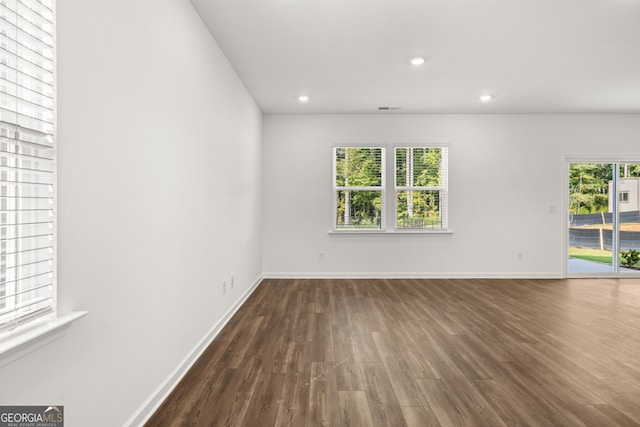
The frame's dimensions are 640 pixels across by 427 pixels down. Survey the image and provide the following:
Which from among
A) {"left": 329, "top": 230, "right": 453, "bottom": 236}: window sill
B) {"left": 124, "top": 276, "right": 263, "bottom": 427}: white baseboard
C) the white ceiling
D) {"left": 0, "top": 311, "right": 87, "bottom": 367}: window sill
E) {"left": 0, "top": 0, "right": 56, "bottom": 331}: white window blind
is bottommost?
{"left": 124, "top": 276, "right": 263, "bottom": 427}: white baseboard

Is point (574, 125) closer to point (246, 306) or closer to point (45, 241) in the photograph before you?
point (246, 306)

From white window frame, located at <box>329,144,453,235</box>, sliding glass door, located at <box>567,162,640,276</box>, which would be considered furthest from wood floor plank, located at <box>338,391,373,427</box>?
sliding glass door, located at <box>567,162,640,276</box>

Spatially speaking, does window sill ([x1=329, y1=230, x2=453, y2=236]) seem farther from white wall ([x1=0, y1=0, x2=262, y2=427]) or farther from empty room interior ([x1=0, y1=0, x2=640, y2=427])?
white wall ([x1=0, y1=0, x2=262, y2=427])

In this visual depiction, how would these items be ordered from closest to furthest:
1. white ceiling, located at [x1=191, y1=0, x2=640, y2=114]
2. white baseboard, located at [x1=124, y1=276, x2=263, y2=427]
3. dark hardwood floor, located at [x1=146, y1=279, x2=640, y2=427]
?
white baseboard, located at [x1=124, y1=276, x2=263, y2=427]
dark hardwood floor, located at [x1=146, y1=279, x2=640, y2=427]
white ceiling, located at [x1=191, y1=0, x2=640, y2=114]

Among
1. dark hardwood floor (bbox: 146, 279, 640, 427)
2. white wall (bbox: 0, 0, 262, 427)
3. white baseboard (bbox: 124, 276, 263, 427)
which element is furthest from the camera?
dark hardwood floor (bbox: 146, 279, 640, 427)

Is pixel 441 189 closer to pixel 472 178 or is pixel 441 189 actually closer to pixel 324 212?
pixel 472 178

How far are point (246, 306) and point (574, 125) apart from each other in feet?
20.4

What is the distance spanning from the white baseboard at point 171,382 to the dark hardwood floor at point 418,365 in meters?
0.05

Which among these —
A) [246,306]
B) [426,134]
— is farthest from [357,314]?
[426,134]

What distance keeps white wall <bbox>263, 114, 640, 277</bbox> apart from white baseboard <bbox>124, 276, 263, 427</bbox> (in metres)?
2.66

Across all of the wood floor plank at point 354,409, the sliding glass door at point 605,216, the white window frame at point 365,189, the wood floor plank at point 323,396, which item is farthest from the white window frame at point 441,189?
the wood floor plank at point 354,409

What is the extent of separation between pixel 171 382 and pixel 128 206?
4.08ft

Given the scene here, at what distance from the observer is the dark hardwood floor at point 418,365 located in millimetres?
1863

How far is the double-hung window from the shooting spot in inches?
220
